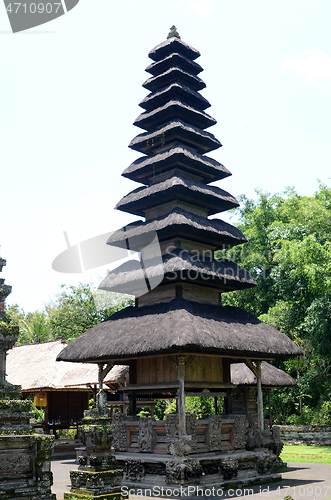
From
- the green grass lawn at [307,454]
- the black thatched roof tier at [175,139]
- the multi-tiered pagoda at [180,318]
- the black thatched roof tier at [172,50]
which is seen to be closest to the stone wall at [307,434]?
the green grass lawn at [307,454]

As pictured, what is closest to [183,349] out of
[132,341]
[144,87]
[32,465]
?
[132,341]

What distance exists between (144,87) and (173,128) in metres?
3.66

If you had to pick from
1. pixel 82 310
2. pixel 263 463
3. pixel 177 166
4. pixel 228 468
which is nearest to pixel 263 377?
pixel 263 463

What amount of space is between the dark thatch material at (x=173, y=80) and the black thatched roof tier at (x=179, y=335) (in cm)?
995

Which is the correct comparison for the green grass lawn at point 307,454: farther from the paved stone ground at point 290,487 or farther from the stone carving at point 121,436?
the stone carving at point 121,436

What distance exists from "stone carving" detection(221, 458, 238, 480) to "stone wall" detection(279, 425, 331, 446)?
12.7 metres

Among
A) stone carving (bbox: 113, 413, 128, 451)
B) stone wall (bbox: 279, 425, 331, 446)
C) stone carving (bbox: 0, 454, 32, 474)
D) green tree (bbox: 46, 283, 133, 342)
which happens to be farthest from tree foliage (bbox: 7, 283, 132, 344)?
stone carving (bbox: 0, 454, 32, 474)

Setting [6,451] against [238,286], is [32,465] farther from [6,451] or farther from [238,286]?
[238,286]

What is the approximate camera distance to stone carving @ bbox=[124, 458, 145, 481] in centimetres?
1412

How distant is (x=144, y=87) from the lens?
21.0m

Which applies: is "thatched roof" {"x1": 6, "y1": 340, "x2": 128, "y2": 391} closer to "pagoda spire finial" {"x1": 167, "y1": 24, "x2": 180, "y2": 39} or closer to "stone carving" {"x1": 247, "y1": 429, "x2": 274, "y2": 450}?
"stone carving" {"x1": 247, "y1": 429, "x2": 274, "y2": 450}

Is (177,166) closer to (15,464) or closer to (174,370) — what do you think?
(174,370)

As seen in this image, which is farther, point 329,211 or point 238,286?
point 329,211

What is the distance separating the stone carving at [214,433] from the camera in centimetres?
1462
